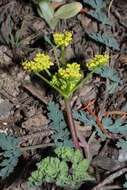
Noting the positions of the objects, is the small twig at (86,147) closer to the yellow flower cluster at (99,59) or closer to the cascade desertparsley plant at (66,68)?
the cascade desertparsley plant at (66,68)

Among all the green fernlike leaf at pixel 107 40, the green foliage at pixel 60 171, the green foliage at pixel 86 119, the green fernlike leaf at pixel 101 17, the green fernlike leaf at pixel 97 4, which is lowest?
the green foliage at pixel 60 171

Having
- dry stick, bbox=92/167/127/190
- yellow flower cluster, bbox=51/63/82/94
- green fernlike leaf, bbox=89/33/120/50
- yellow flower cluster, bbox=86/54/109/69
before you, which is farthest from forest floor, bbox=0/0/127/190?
yellow flower cluster, bbox=86/54/109/69

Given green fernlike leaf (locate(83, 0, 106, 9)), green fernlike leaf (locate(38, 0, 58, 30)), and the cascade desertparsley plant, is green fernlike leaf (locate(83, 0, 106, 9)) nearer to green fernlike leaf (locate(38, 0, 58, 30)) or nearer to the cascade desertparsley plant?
green fernlike leaf (locate(38, 0, 58, 30))

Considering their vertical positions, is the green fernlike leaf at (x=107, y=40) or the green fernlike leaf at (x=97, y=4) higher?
the green fernlike leaf at (x=97, y=4)

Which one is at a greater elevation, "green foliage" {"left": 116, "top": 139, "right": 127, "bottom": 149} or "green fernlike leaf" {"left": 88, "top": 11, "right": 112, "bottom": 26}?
"green fernlike leaf" {"left": 88, "top": 11, "right": 112, "bottom": 26}

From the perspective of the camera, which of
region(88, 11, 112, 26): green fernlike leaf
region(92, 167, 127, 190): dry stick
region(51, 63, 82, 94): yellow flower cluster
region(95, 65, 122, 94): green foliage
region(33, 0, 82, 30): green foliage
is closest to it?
region(51, 63, 82, 94): yellow flower cluster

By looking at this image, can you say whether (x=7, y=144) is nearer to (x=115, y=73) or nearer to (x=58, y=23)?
(x=115, y=73)

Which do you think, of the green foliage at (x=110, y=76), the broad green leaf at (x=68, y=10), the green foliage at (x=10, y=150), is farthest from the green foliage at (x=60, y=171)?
the broad green leaf at (x=68, y=10)

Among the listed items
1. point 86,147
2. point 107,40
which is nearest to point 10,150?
point 86,147
